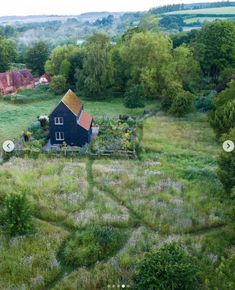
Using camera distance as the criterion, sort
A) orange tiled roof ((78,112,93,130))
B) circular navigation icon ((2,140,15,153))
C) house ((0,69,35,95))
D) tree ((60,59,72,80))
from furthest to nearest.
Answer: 1. house ((0,69,35,95))
2. tree ((60,59,72,80))
3. orange tiled roof ((78,112,93,130))
4. circular navigation icon ((2,140,15,153))

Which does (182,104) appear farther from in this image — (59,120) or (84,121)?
(59,120)

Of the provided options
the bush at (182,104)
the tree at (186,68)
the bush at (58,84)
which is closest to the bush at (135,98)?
the bush at (182,104)

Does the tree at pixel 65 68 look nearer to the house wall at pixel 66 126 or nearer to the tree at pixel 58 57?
the tree at pixel 58 57

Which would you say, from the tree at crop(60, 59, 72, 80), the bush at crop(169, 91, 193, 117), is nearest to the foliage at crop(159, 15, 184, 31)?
the tree at crop(60, 59, 72, 80)

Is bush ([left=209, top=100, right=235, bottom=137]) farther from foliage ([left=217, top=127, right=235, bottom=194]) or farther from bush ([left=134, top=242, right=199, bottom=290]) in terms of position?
bush ([left=134, top=242, right=199, bottom=290])

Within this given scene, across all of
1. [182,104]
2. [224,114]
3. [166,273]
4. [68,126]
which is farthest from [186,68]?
[166,273]

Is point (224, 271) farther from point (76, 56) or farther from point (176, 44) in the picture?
point (176, 44)
